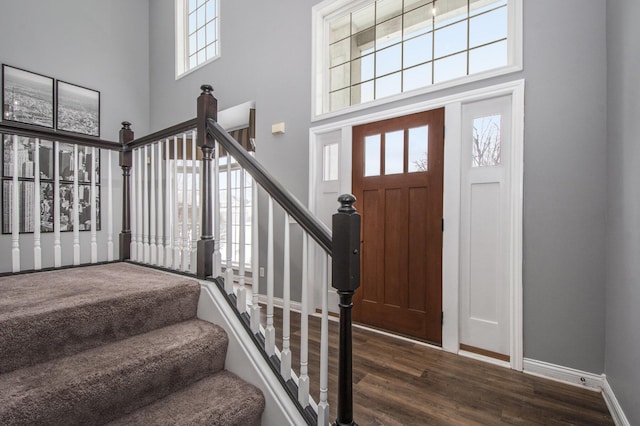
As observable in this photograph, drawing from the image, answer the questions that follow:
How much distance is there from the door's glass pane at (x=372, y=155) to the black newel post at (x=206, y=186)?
162 centimetres

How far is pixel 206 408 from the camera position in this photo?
1.15m

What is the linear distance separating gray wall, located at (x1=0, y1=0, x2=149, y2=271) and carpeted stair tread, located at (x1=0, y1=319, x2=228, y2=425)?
342cm

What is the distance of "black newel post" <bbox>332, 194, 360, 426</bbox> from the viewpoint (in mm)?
1069

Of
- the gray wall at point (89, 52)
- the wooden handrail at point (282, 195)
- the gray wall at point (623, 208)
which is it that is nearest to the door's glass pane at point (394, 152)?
the gray wall at point (623, 208)

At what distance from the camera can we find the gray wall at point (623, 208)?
144 centimetres

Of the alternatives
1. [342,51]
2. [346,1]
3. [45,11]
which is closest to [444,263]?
[342,51]

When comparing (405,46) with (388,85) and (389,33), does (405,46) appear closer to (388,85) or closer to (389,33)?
(389,33)

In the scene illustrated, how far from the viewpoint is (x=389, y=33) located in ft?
9.57

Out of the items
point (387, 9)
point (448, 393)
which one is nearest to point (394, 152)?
point (387, 9)

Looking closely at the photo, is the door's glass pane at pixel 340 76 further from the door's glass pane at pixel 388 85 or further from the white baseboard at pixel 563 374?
→ the white baseboard at pixel 563 374

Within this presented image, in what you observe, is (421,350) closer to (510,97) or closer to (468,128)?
(468,128)

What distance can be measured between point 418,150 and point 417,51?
93 cm

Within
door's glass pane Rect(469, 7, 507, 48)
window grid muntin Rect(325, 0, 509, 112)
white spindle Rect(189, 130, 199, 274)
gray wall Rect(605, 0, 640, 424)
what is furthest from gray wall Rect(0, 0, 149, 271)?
gray wall Rect(605, 0, 640, 424)

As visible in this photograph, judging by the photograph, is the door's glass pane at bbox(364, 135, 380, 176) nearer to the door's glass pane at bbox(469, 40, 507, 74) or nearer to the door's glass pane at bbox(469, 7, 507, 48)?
the door's glass pane at bbox(469, 40, 507, 74)
